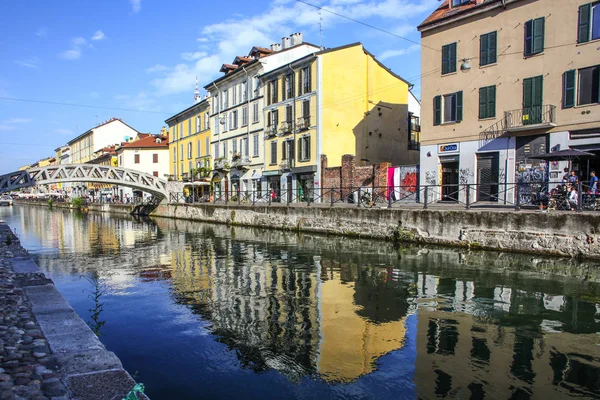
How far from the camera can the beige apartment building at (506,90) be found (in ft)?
61.0

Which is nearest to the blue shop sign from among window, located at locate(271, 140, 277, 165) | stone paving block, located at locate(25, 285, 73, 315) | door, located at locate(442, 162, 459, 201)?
door, located at locate(442, 162, 459, 201)

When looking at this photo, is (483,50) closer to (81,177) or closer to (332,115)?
(332,115)

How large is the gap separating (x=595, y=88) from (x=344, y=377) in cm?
1867

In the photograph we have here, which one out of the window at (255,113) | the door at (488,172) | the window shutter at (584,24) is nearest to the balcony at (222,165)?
the window at (255,113)

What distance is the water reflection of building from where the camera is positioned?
4.94 m

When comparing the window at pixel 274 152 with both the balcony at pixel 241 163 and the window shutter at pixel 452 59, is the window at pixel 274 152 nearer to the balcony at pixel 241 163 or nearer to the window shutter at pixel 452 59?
the balcony at pixel 241 163

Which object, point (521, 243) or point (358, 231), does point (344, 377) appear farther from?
point (358, 231)

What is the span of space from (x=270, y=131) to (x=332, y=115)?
708cm

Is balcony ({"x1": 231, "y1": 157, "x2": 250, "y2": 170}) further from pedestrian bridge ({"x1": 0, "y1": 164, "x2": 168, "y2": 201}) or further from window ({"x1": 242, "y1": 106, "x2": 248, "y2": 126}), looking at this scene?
pedestrian bridge ({"x1": 0, "y1": 164, "x2": 168, "y2": 201})

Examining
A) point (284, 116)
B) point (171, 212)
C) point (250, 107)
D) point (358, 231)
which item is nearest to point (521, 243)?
point (358, 231)

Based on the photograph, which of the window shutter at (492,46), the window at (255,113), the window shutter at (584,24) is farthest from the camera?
Result: the window at (255,113)

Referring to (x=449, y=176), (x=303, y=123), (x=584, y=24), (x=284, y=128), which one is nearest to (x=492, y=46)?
(x=584, y=24)

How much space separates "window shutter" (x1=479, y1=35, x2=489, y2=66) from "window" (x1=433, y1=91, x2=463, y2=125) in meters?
1.83

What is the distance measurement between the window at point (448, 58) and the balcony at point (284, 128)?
14.0 metres
